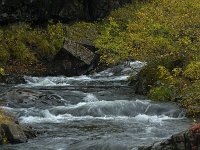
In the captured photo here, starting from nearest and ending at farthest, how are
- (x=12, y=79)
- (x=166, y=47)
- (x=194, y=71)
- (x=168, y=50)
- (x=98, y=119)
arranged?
1. (x=98, y=119)
2. (x=194, y=71)
3. (x=166, y=47)
4. (x=168, y=50)
5. (x=12, y=79)

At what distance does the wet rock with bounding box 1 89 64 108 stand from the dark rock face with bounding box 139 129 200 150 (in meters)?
11.4

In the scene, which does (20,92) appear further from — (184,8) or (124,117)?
(184,8)

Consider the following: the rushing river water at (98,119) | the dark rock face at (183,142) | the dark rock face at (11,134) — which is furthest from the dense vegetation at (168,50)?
the dark rock face at (183,142)

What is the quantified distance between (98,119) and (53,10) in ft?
83.2

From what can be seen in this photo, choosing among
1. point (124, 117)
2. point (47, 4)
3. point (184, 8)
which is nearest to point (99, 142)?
point (124, 117)

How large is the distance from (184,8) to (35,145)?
1525 cm

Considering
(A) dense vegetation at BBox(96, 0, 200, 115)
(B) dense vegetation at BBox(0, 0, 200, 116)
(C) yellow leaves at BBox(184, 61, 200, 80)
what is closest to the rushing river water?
(B) dense vegetation at BBox(0, 0, 200, 116)

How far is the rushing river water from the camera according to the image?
16578mm

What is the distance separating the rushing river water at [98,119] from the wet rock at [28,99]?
0.82 feet

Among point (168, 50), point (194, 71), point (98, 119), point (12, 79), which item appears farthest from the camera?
point (12, 79)

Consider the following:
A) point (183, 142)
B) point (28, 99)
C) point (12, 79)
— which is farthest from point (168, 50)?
point (183, 142)

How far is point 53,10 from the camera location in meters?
44.9

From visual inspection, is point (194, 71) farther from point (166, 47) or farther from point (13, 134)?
point (13, 134)

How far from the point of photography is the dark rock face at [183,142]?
40.1 ft
